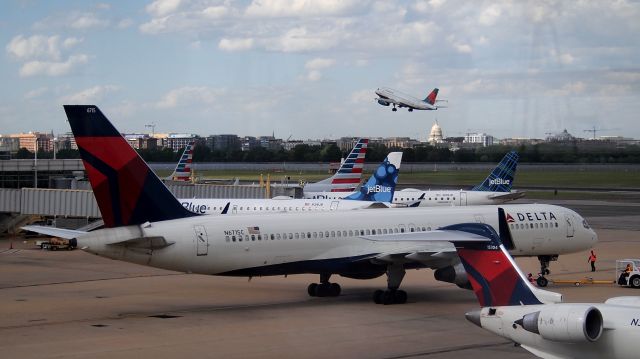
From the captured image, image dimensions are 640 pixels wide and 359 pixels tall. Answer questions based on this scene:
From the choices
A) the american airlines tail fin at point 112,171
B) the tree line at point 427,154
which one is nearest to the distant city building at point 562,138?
the tree line at point 427,154

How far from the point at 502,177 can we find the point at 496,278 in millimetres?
59771

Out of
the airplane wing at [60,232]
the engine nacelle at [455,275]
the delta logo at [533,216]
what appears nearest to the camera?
the engine nacelle at [455,275]

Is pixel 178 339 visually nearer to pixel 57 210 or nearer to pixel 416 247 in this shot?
pixel 416 247

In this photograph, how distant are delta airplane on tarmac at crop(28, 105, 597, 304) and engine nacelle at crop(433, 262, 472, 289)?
0.04 meters

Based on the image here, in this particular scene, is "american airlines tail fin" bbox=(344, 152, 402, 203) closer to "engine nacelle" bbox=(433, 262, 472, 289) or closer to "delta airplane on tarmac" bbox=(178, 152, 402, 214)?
"delta airplane on tarmac" bbox=(178, 152, 402, 214)

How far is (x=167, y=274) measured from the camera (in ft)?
148

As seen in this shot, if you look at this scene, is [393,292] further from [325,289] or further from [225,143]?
[225,143]

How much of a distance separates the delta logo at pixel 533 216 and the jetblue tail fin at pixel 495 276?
19.7 m

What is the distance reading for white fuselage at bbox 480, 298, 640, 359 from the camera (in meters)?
17.5

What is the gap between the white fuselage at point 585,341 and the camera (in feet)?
57.5

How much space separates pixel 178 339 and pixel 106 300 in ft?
31.2

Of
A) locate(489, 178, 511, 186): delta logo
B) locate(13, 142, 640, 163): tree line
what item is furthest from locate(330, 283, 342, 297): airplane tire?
locate(489, 178, 511, 186): delta logo

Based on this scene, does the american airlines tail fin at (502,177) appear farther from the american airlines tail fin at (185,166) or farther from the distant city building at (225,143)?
the distant city building at (225,143)

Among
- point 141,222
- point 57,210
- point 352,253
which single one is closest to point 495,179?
point 57,210
